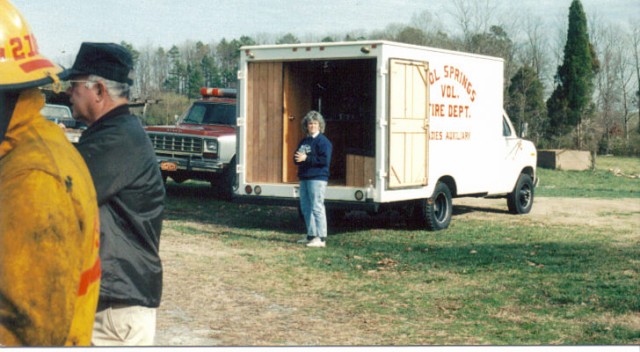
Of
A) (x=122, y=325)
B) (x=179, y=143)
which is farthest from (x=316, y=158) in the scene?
(x=122, y=325)

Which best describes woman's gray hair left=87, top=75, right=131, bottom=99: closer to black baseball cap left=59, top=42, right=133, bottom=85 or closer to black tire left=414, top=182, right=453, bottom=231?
black baseball cap left=59, top=42, right=133, bottom=85

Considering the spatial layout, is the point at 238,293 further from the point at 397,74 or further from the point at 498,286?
the point at 397,74

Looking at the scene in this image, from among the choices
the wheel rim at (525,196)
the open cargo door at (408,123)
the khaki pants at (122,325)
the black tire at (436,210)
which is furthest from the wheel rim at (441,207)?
the khaki pants at (122,325)

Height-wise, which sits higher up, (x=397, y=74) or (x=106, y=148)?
(x=397, y=74)

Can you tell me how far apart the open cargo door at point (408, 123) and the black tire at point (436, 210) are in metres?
0.32

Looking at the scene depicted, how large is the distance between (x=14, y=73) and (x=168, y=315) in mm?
4885

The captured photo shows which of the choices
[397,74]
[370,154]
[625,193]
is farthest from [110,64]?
[625,193]

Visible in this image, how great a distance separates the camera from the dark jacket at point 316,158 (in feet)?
33.4

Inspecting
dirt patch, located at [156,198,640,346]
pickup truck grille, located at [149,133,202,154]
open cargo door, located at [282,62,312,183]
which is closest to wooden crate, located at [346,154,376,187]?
open cargo door, located at [282,62,312,183]

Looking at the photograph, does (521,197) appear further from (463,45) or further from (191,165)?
(463,45)

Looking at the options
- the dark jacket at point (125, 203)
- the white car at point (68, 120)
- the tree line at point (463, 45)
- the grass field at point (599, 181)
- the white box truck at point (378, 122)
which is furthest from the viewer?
the grass field at point (599, 181)

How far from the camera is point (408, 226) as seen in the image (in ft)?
39.8

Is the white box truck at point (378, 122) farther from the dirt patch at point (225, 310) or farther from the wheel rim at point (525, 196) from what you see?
the dirt patch at point (225, 310)

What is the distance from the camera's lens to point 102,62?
109 inches
